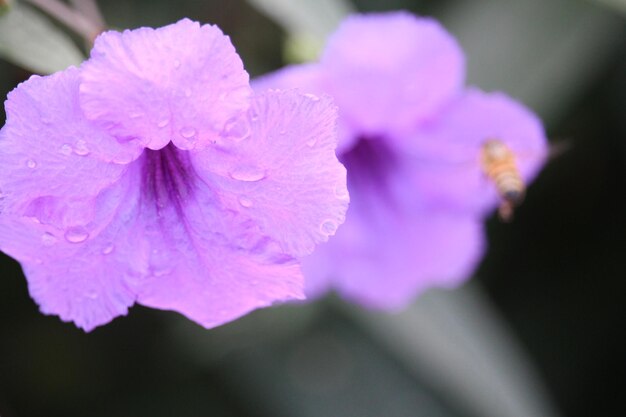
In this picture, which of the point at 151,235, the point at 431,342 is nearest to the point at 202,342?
the point at 431,342

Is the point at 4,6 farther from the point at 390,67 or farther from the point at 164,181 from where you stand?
the point at 390,67

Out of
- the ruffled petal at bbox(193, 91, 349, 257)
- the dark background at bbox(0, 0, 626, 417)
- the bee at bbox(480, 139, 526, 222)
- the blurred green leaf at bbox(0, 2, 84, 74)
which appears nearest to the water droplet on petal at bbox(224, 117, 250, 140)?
the ruffled petal at bbox(193, 91, 349, 257)

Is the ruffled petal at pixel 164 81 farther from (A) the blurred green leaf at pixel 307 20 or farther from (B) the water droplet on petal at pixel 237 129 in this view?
(A) the blurred green leaf at pixel 307 20

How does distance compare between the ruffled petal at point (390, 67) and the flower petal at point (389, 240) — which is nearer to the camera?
the ruffled petal at point (390, 67)

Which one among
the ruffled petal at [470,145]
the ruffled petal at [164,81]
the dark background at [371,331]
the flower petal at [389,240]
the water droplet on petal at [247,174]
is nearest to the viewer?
the ruffled petal at [164,81]

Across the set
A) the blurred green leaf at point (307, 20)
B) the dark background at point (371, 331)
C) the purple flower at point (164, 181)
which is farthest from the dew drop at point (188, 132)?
the dark background at point (371, 331)
